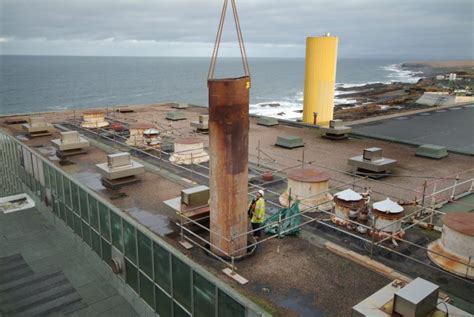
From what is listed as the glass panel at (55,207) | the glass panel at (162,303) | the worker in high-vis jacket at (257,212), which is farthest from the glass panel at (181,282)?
the glass panel at (55,207)

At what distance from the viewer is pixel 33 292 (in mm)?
19078

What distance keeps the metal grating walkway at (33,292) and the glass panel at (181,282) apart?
684cm

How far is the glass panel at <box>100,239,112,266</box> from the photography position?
1816cm

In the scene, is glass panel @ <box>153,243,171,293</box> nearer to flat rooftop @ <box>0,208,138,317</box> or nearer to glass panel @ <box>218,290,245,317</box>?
glass panel @ <box>218,290,245,317</box>

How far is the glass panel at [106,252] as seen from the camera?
18.2m

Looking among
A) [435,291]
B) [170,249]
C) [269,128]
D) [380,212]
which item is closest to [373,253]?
[380,212]

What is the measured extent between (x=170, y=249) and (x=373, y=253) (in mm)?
6856

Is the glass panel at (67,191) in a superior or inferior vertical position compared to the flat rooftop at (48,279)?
superior

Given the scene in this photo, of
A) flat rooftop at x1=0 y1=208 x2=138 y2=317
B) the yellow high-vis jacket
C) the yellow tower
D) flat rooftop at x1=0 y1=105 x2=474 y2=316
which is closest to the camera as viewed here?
flat rooftop at x1=0 y1=105 x2=474 y2=316

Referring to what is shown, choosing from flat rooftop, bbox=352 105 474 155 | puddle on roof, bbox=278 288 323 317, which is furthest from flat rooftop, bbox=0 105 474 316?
flat rooftop, bbox=352 105 474 155

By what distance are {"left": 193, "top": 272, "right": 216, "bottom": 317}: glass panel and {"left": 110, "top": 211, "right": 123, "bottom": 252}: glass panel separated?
544 centimetres

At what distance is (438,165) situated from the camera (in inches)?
936

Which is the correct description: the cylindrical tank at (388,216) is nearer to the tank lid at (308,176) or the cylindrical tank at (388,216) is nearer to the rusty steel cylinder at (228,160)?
the tank lid at (308,176)

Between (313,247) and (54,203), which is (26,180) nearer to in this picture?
(54,203)
